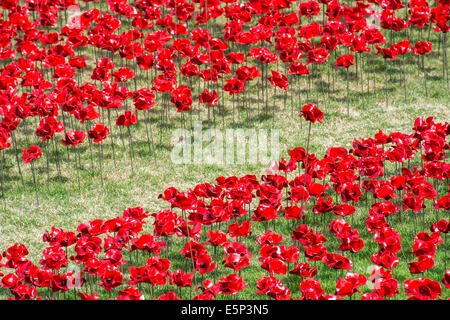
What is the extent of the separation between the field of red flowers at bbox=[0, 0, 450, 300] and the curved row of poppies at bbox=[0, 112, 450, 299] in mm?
15

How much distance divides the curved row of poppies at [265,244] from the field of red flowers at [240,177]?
0.02 metres

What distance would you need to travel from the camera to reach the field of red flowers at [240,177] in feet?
18.9

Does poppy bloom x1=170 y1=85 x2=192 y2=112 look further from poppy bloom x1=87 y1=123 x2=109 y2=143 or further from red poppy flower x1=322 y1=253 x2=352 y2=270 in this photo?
red poppy flower x1=322 y1=253 x2=352 y2=270

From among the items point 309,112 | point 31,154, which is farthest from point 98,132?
point 309,112

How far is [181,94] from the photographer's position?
8711 millimetres

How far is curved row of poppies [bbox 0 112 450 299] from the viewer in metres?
5.44

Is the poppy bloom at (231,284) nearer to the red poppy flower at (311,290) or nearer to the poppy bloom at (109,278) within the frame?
the red poppy flower at (311,290)

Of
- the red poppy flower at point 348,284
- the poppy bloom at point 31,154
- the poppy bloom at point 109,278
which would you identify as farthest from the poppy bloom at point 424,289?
the poppy bloom at point 31,154

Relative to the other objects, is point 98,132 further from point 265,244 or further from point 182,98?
point 265,244

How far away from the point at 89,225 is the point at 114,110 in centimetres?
405

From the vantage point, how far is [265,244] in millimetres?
6062

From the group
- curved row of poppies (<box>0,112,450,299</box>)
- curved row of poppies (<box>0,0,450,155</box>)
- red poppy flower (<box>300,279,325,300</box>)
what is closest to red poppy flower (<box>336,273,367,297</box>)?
curved row of poppies (<box>0,112,450,299</box>)

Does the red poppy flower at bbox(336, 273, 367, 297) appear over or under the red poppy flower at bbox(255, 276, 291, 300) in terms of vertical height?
over
